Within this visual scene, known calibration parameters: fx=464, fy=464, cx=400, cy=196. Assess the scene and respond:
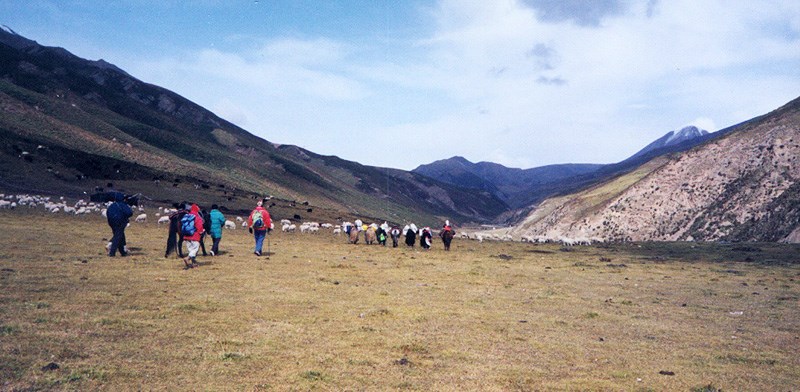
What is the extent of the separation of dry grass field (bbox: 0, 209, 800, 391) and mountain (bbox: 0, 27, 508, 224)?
136 ft

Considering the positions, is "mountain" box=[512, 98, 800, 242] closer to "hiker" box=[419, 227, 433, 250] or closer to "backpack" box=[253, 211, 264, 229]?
"hiker" box=[419, 227, 433, 250]

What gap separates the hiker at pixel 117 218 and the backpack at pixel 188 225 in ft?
8.75

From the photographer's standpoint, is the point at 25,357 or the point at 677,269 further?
the point at 677,269

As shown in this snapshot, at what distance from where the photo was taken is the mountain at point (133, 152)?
59781 mm

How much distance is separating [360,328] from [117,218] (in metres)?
14.2

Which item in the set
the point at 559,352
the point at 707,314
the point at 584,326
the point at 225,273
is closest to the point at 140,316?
the point at 225,273

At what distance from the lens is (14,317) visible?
10.5 meters

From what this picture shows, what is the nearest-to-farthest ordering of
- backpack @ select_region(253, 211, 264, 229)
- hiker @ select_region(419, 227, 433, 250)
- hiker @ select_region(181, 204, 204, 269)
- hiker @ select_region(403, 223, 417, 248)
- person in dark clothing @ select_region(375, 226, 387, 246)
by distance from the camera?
1. hiker @ select_region(181, 204, 204, 269)
2. backpack @ select_region(253, 211, 264, 229)
3. hiker @ select_region(419, 227, 433, 250)
4. person in dark clothing @ select_region(375, 226, 387, 246)
5. hiker @ select_region(403, 223, 417, 248)

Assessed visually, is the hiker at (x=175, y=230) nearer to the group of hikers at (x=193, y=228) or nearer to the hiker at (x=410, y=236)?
the group of hikers at (x=193, y=228)

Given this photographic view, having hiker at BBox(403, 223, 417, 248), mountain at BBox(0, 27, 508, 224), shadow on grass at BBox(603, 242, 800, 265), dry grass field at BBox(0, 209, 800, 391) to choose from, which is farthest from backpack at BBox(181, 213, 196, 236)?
mountain at BBox(0, 27, 508, 224)

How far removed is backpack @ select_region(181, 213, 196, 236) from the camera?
19.6 metres

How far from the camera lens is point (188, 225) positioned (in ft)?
64.2

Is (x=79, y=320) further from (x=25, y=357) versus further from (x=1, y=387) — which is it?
(x=1, y=387)

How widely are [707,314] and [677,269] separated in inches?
726
